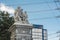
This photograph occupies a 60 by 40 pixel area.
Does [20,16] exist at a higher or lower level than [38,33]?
higher

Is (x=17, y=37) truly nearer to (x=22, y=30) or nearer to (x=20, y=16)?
(x=22, y=30)

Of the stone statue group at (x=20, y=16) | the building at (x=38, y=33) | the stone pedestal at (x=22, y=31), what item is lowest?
the building at (x=38, y=33)

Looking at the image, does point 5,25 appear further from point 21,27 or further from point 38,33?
point 38,33

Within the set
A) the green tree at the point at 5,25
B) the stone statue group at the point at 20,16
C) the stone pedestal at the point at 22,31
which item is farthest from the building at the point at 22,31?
the green tree at the point at 5,25

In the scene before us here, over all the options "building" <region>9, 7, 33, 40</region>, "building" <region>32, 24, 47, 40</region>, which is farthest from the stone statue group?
"building" <region>32, 24, 47, 40</region>

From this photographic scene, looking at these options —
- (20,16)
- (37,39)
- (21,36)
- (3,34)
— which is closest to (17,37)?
(21,36)

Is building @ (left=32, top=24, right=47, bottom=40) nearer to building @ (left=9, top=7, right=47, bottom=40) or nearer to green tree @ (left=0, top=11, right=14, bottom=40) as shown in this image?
green tree @ (left=0, top=11, right=14, bottom=40)

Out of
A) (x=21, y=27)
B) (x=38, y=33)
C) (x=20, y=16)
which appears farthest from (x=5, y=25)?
(x=38, y=33)

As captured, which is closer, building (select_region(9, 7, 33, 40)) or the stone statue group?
building (select_region(9, 7, 33, 40))

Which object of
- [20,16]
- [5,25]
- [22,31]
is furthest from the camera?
[5,25]

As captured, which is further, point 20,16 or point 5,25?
point 5,25

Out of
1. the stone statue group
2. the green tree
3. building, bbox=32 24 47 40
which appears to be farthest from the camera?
building, bbox=32 24 47 40

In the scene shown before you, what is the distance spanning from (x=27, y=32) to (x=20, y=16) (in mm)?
2887

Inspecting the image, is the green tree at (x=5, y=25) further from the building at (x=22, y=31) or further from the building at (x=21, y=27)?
the building at (x=22, y=31)
